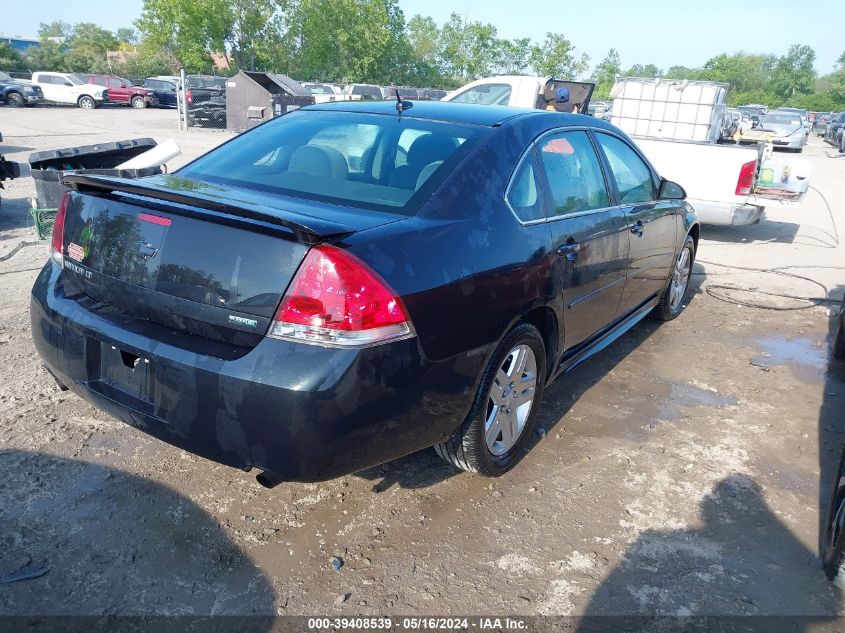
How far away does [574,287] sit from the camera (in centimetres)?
353

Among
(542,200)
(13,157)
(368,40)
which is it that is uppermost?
(368,40)

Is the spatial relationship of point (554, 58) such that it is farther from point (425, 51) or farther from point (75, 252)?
point (75, 252)

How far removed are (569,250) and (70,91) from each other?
36772 millimetres

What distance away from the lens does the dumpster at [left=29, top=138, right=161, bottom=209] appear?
6.89 meters

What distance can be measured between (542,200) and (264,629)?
223 centimetres

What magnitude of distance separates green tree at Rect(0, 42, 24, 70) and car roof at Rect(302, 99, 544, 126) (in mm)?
54535

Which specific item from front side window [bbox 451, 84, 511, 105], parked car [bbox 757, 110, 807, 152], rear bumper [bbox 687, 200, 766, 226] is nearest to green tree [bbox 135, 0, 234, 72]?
parked car [bbox 757, 110, 807, 152]

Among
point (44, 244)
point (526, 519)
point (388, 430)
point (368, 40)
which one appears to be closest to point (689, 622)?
point (526, 519)

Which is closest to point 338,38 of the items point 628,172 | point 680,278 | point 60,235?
point 680,278

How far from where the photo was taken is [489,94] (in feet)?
41.0

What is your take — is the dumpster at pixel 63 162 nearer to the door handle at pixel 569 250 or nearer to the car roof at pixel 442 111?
the car roof at pixel 442 111

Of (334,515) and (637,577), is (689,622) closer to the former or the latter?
(637,577)

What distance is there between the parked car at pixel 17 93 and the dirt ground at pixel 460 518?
31975mm

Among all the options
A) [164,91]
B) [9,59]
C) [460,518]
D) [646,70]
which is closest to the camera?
[460,518]
